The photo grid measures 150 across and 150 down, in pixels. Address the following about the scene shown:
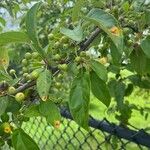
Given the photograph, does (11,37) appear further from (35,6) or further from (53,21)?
(53,21)

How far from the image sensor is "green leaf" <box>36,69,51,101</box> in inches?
51.3

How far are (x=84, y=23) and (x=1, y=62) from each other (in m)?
0.32

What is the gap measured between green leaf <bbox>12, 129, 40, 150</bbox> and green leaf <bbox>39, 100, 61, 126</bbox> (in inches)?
4.4

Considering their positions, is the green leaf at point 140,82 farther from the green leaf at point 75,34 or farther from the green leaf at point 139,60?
the green leaf at point 75,34

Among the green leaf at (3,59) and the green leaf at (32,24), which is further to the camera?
the green leaf at (3,59)

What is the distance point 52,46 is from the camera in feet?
4.97

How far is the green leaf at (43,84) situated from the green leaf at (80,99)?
72 millimetres

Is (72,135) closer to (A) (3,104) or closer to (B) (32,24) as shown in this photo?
(A) (3,104)

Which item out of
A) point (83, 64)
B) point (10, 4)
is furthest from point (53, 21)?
point (83, 64)

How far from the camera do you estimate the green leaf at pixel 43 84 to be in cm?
130

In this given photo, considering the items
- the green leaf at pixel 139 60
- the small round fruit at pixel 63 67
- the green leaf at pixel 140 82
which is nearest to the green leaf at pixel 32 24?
the small round fruit at pixel 63 67

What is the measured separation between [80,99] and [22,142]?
0.26 m

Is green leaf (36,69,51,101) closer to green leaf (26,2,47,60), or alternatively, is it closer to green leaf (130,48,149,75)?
green leaf (26,2,47,60)

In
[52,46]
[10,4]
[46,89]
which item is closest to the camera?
[46,89]
